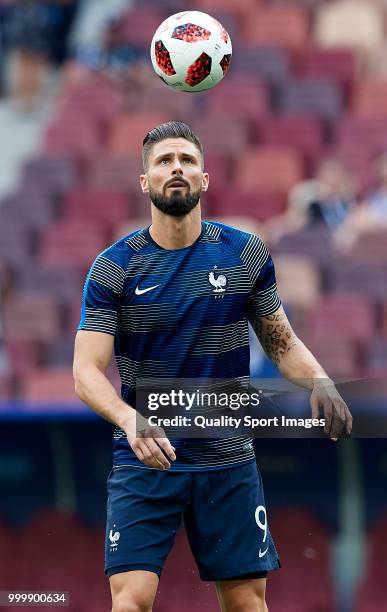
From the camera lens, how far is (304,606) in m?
8.74

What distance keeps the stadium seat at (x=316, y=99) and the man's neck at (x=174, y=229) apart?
304 inches

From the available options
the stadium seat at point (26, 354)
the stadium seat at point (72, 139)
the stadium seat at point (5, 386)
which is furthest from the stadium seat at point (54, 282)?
the stadium seat at point (72, 139)

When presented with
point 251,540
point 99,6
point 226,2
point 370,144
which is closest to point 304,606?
point 251,540

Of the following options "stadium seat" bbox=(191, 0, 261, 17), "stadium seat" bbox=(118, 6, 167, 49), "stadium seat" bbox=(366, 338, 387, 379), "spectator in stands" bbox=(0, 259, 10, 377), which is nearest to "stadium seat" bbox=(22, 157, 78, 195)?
"spectator in stands" bbox=(0, 259, 10, 377)

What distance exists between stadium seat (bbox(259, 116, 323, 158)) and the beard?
7381 mm

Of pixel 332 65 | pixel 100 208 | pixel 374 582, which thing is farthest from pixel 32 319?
pixel 332 65

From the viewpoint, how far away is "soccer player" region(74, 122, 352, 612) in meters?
5.13

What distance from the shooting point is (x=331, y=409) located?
518 cm

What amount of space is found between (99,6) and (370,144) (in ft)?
15.6

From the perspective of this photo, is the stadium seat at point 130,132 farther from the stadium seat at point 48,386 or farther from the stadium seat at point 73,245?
the stadium seat at point 48,386

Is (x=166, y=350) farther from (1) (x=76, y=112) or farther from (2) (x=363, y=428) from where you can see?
(1) (x=76, y=112)

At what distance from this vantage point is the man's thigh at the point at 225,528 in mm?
5203

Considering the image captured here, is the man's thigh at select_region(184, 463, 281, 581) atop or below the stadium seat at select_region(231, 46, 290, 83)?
below

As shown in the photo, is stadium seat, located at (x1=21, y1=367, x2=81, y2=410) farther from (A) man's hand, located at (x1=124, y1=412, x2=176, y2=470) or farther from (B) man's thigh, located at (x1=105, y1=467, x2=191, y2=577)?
(A) man's hand, located at (x1=124, y1=412, x2=176, y2=470)
